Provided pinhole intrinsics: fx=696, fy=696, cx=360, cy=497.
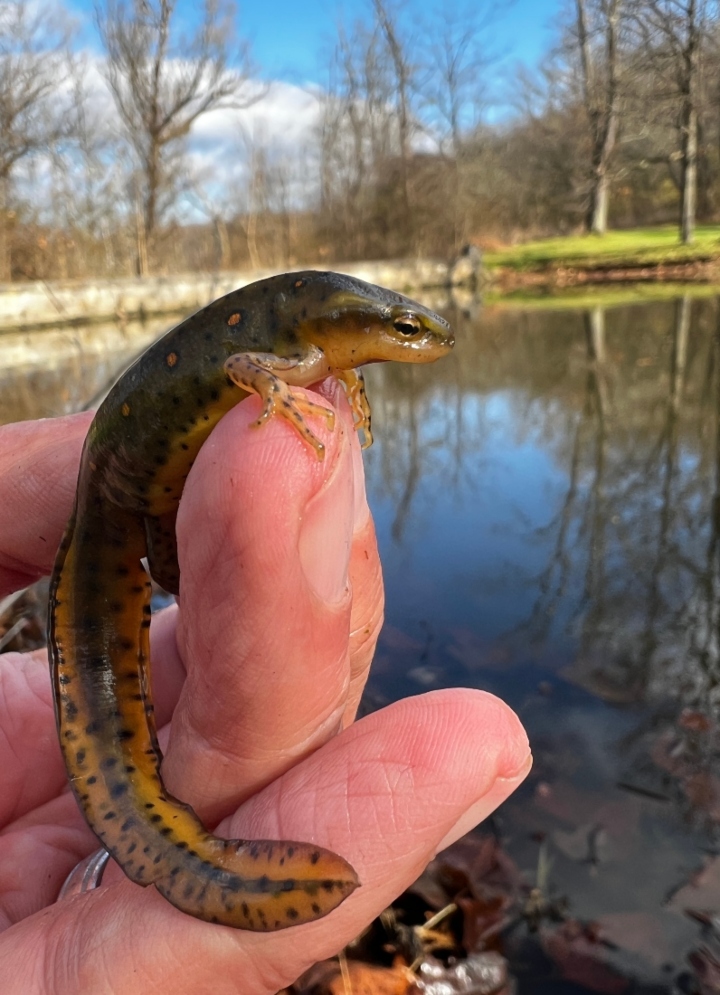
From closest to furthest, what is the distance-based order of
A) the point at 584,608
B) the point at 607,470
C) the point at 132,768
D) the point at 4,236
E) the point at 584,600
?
the point at 132,768 < the point at 584,608 < the point at 584,600 < the point at 607,470 < the point at 4,236

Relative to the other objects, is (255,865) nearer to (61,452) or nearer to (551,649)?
(61,452)

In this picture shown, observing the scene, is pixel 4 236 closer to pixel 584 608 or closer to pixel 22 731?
pixel 584 608

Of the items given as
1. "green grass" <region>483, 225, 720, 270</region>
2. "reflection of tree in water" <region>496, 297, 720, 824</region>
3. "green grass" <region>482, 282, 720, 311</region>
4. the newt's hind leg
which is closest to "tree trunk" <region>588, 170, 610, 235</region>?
"green grass" <region>483, 225, 720, 270</region>

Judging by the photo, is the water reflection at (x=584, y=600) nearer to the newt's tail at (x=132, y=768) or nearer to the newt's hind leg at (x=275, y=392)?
the newt's tail at (x=132, y=768)

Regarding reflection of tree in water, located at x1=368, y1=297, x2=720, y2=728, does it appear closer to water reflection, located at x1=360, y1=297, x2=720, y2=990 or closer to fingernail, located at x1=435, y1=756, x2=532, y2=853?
water reflection, located at x1=360, y1=297, x2=720, y2=990

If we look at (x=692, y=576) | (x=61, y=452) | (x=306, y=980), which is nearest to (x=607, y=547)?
(x=692, y=576)

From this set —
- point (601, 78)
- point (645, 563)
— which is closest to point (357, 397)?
point (645, 563)

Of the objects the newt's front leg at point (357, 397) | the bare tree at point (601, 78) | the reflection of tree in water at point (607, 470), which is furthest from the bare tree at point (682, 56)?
the newt's front leg at point (357, 397)
